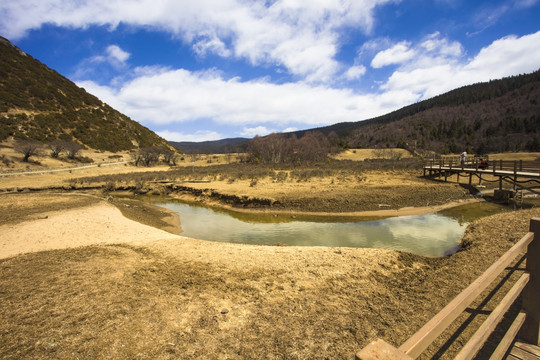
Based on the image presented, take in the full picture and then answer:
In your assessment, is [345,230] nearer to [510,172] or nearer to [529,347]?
[529,347]

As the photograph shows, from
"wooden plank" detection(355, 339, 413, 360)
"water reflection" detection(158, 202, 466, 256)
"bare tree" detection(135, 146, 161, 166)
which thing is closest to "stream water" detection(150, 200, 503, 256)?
"water reflection" detection(158, 202, 466, 256)

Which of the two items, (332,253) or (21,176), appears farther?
(21,176)

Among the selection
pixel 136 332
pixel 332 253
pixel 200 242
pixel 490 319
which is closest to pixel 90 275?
pixel 136 332

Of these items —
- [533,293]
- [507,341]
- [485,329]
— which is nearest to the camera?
[485,329]

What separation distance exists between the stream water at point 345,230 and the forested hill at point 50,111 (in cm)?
4857

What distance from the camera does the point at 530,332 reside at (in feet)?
9.43

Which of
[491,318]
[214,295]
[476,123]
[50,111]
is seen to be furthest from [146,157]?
[476,123]

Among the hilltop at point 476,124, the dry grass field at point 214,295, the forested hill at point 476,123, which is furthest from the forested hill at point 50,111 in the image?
the forested hill at point 476,123

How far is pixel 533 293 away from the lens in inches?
110

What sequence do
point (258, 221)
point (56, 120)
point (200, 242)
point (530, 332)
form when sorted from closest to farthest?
1. point (530, 332)
2. point (200, 242)
3. point (258, 221)
4. point (56, 120)

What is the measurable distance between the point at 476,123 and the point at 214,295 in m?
120

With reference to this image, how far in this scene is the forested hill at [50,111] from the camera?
47.2m

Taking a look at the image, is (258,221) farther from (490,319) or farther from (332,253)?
(490,319)

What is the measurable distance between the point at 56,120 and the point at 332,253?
67.1 meters
